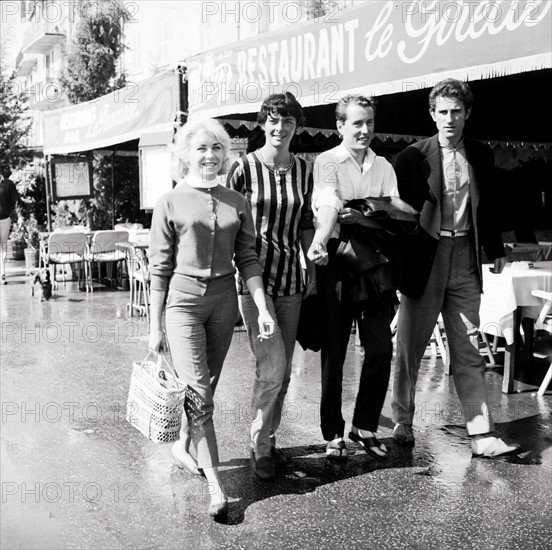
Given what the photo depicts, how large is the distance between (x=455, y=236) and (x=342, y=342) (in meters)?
0.97

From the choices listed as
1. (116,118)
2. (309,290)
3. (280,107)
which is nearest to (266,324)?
(309,290)

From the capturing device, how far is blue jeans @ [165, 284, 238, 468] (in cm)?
380

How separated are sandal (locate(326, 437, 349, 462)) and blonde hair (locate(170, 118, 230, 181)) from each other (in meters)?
1.75

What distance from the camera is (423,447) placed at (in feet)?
15.9

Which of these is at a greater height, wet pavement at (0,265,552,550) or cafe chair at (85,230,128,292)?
cafe chair at (85,230,128,292)

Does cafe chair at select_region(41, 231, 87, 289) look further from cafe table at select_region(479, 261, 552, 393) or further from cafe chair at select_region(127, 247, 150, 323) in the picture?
cafe table at select_region(479, 261, 552, 393)

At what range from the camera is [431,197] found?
4.61m

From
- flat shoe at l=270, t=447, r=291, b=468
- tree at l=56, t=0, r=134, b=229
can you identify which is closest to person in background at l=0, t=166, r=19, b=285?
tree at l=56, t=0, r=134, b=229

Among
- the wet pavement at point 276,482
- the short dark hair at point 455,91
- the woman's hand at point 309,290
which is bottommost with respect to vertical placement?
the wet pavement at point 276,482

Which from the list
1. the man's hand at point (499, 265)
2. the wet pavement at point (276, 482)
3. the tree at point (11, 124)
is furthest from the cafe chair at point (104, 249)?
the tree at point (11, 124)

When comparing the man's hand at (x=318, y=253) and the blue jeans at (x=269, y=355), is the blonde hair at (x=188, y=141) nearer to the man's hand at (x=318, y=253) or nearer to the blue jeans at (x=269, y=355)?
the man's hand at (x=318, y=253)

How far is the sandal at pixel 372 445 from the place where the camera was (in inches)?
181

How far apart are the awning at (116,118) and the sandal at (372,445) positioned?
225 inches

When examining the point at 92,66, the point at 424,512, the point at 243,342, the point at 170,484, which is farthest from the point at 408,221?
the point at 92,66
